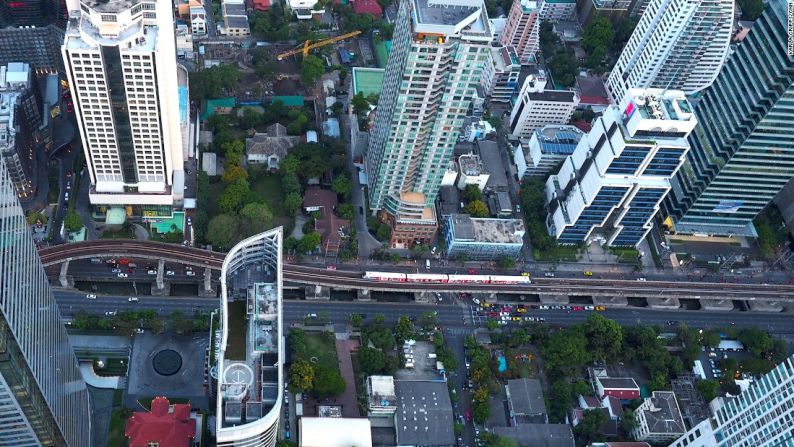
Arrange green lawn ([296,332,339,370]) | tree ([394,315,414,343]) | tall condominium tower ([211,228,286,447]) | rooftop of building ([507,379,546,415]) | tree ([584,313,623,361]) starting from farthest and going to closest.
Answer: tree ([584,313,623,361])
tree ([394,315,414,343])
green lawn ([296,332,339,370])
rooftop of building ([507,379,546,415])
tall condominium tower ([211,228,286,447])

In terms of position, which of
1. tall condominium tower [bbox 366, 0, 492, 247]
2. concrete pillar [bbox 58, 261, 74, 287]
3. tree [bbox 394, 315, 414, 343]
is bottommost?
tree [bbox 394, 315, 414, 343]

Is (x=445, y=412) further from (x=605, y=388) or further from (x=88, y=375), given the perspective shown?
(x=88, y=375)

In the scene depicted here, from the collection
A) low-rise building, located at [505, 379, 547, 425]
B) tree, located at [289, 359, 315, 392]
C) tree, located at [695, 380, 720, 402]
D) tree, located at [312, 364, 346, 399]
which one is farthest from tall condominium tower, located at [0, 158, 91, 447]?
tree, located at [695, 380, 720, 402]

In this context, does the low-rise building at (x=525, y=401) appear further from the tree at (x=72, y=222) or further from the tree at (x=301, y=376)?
the tree at (x=72, y=222)

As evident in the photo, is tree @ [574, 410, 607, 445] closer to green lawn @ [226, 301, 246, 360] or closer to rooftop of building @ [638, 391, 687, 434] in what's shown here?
rooftop of building @ [638, 391, 687, 434]

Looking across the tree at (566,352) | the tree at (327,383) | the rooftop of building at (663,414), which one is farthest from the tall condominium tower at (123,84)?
the rooftop of building at (663,414)

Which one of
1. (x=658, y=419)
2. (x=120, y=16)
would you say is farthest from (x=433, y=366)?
(x=120, y=16)

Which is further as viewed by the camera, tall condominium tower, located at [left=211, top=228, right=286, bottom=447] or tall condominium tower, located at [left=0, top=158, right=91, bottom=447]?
tall condominium tower, located at [left=211, top=228, right=286, bottom=447]
